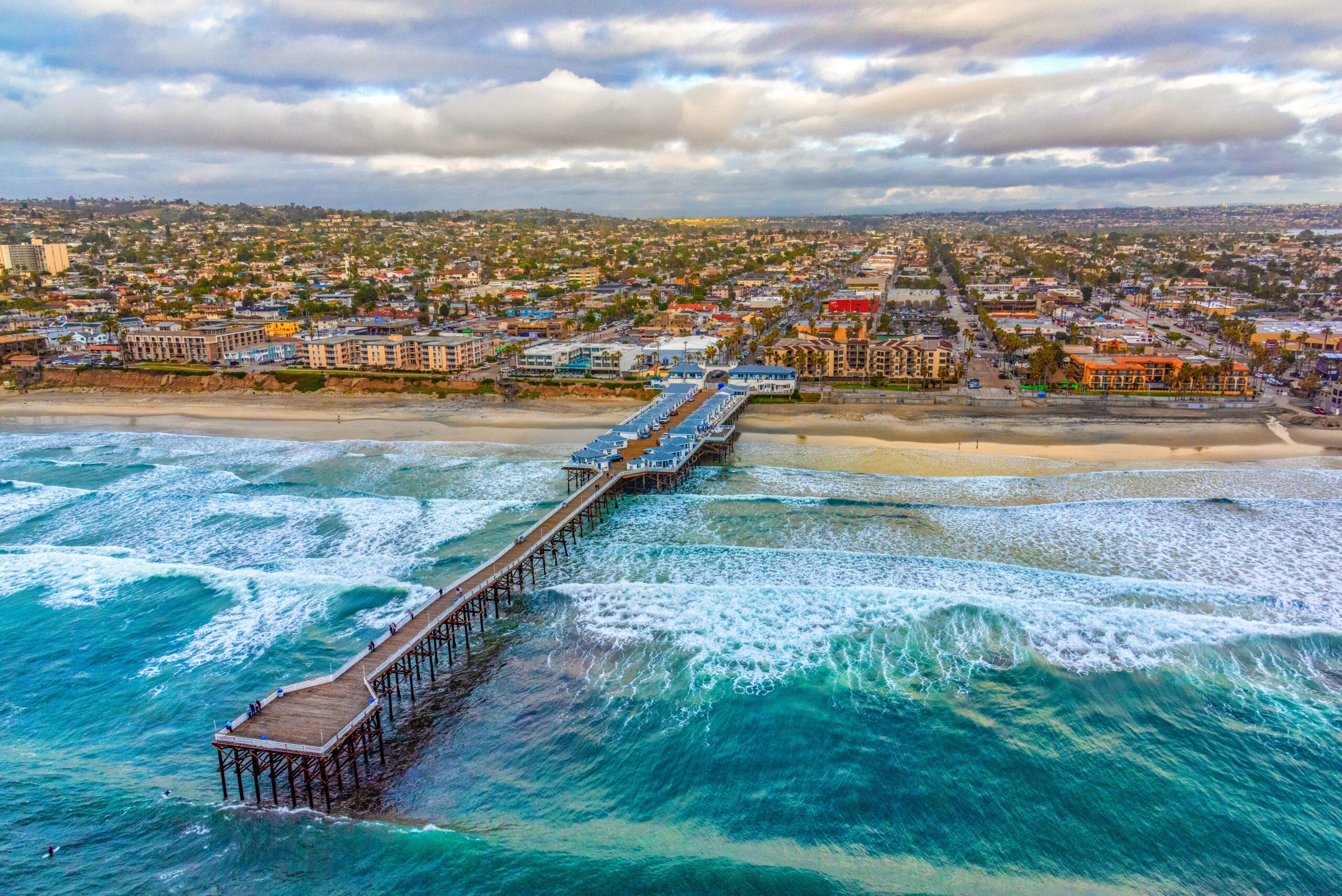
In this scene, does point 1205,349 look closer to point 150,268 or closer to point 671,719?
point 671,719

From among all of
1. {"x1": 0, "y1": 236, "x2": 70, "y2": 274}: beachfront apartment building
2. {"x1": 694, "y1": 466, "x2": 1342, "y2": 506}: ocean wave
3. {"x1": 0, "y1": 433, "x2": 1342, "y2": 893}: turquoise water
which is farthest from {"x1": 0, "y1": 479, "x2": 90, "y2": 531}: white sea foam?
{"x1": 0, "y1": 236, "x2": 70, "y2": 274}: beachfront apartment building

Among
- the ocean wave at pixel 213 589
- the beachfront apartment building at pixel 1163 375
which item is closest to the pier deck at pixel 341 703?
the ocean wave at pixel 213 589

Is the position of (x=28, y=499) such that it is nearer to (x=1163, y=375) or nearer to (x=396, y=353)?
(x=396, y=353)

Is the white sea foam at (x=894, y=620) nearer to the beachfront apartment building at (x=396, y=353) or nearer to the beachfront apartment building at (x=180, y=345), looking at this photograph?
the beachfront apartment building at (x=396, y=353)

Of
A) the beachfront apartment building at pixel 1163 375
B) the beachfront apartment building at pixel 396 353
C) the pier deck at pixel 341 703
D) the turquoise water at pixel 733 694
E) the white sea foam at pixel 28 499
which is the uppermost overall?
the beachfront apartment building at pixel 396 353

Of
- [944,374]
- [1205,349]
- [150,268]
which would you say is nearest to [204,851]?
[944,374]
